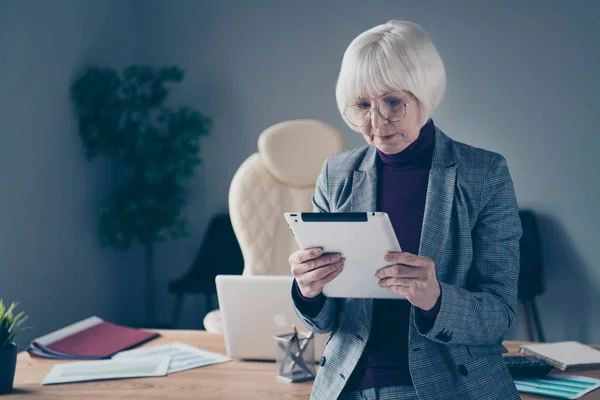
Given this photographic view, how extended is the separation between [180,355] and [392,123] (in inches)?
35.9

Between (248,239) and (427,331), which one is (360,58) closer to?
(427,331)

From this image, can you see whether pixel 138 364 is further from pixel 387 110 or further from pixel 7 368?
pixel 387 110

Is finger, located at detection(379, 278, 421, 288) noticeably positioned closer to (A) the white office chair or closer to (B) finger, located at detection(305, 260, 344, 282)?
(B) finger, located at detection(305, 260, 344, 282)

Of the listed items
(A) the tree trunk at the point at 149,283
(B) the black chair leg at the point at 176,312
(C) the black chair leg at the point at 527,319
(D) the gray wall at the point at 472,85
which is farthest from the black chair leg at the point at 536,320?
(A) the tree trunk at the point at 149,283

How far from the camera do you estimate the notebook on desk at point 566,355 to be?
1.59 m

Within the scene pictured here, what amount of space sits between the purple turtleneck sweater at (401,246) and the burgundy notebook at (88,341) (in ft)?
2.67

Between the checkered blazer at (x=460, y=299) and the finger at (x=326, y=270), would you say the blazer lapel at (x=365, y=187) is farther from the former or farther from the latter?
A: the finger at (x=326, y=270)

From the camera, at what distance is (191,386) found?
5.08ft

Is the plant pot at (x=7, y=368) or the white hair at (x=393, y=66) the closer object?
the white hair at (x=393, y=66)

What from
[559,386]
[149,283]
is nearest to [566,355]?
[559,386]

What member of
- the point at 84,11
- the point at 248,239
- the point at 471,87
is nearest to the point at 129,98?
the point at 84,11

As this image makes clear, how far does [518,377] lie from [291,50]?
309 cm

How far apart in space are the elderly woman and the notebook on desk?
0.39 meters

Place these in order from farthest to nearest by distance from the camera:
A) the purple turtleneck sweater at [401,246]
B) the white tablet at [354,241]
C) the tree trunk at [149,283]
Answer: the tree trunk at [149,283] → the purple turtleneck sweater at [401,246] → the white tablet at [354,241]
